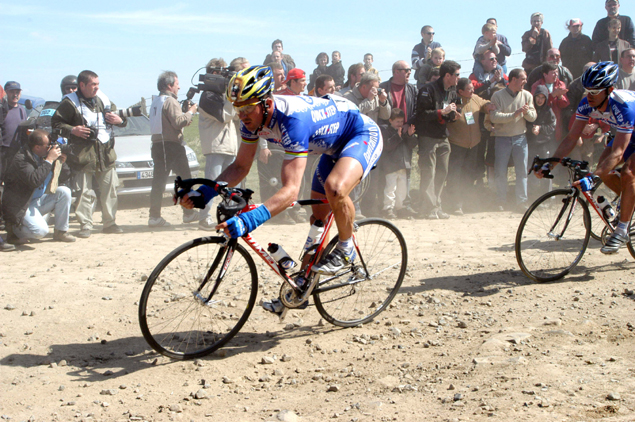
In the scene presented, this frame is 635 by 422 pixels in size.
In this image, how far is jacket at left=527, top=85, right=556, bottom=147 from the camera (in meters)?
10.3

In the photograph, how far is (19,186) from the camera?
7.84 meters

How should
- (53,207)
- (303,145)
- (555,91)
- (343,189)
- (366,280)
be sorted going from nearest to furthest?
(303,145) → (343,189) → (366,280) → (53,207) → (555,91)

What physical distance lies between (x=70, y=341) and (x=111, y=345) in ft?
1.21

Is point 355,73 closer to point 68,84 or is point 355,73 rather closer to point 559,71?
point 559,71

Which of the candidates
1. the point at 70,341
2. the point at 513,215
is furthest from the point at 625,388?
the point at 513,215

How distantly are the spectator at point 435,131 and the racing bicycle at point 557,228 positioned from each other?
143 inches

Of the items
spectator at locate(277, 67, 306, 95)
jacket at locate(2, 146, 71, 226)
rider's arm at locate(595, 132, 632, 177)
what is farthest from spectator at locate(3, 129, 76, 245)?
rider's arm at locate(595, 132, 632, 177)

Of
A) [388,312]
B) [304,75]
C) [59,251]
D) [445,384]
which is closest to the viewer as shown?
[445,384]

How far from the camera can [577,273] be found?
6410 mm

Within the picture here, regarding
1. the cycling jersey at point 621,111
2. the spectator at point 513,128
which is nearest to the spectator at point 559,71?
the spectator at point 513,128

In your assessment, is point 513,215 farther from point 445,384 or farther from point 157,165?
point 445,384

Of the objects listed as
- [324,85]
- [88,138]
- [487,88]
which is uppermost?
[487,88]

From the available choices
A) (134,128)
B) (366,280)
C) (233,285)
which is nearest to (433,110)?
(366,280)

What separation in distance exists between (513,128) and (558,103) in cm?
109
